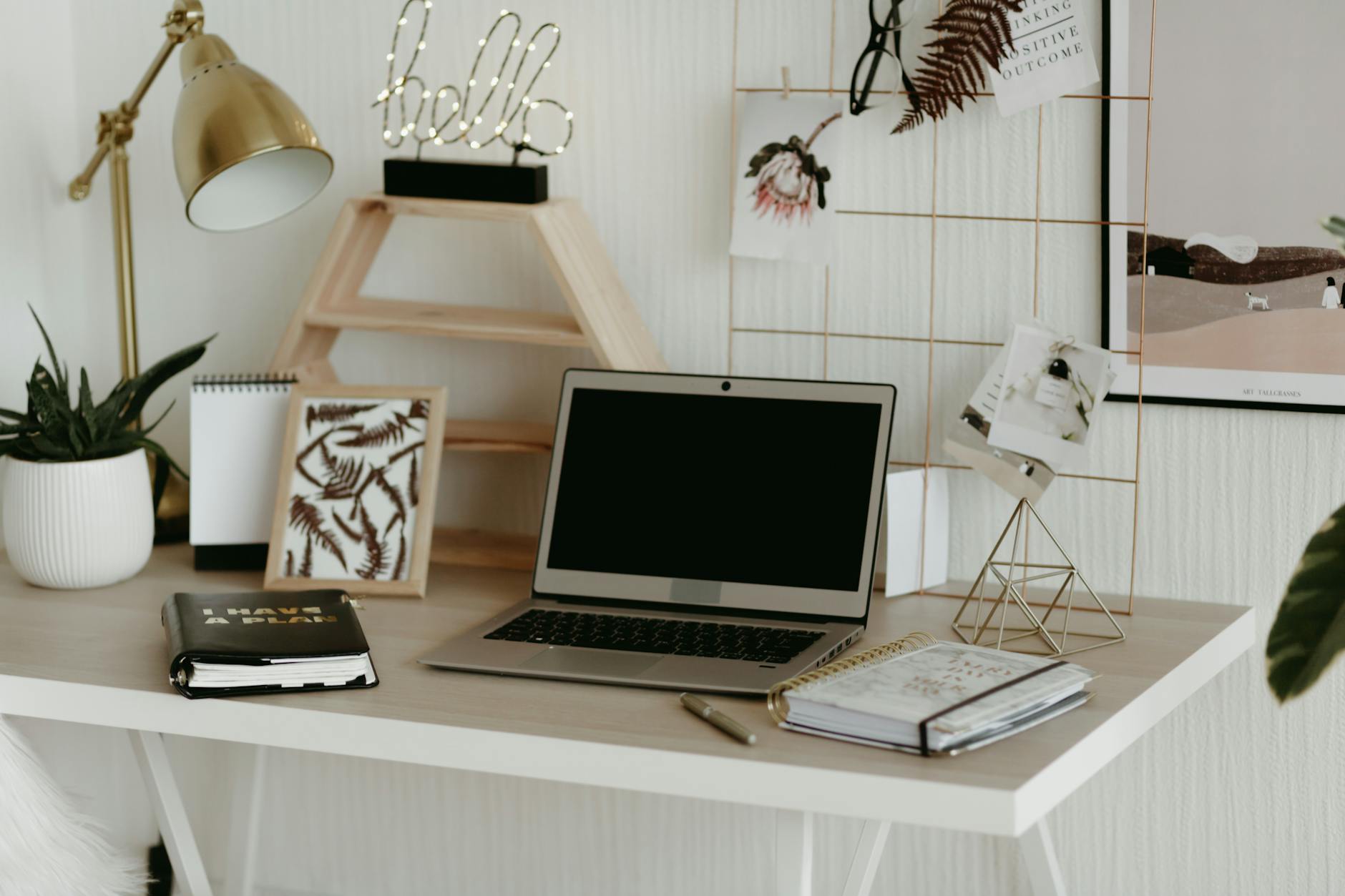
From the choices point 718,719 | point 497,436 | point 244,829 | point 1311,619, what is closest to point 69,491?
point 497,436

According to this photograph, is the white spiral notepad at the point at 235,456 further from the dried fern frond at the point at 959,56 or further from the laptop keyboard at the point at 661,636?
the dried fern frond at the point at 959,56

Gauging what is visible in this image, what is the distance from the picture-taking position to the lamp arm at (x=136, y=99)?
5.55 ft

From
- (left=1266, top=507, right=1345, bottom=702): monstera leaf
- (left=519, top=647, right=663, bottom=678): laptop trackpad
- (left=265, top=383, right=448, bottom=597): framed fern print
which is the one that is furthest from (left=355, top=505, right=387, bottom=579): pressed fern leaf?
(left=1266, top=507, right=1345, bottom=702): monstera leaf

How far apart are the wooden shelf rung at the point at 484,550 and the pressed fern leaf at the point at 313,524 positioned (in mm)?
133

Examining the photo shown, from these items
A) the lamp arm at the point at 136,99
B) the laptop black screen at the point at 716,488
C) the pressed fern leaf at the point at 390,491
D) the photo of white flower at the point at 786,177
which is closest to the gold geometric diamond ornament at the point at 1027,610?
the laptop black screen at the point at 716,488

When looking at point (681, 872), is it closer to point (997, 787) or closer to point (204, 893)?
point (204, 893)

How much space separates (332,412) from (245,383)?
0.13 meters

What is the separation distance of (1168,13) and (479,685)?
39.1 inches

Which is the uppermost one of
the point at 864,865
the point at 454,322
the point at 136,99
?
the point at 136,99

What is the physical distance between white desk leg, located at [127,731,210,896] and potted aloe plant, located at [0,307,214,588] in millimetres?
214

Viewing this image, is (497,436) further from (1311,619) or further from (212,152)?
(1311,619)

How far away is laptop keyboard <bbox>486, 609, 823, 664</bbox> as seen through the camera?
1.41 m

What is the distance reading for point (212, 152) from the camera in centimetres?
152

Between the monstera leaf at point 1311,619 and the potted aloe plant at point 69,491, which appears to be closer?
the monstera leaf at point 1311,619
